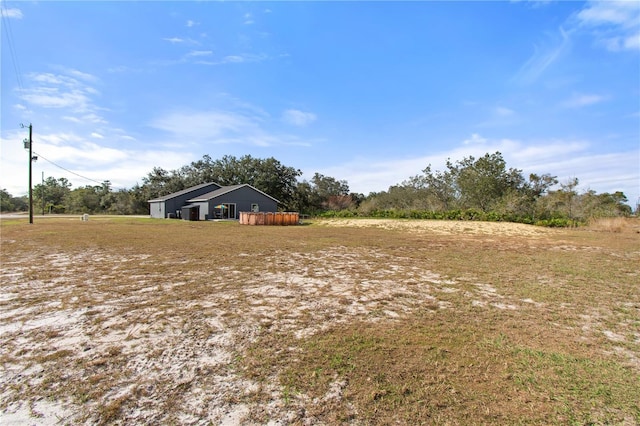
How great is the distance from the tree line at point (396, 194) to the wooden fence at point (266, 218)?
30.1 ft

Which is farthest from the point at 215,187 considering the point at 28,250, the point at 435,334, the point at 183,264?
the point at 435,334

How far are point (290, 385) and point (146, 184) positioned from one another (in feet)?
158

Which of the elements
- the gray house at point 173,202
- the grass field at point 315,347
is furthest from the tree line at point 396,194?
the grass field at point 315,347

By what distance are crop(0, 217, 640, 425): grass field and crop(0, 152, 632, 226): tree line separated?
72.5 feet

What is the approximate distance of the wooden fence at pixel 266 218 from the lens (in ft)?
76.0

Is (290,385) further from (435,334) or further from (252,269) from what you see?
(252,269)

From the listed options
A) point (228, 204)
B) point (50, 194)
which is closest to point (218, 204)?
point (228, 204)

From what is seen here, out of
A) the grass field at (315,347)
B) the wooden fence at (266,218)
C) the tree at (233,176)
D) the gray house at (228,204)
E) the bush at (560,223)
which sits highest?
the tree at (233,176)

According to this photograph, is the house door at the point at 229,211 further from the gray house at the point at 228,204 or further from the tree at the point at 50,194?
the tree at the point at 50,194

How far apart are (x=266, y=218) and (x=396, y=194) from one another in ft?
62.8

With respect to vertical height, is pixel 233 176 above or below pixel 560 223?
above

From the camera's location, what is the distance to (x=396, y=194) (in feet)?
121

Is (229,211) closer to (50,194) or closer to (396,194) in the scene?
(396,194)

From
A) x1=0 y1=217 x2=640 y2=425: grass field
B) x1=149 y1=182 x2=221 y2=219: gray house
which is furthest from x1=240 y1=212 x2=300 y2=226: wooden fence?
x1=0 y1=217 x2=640 y2=425: grass field
